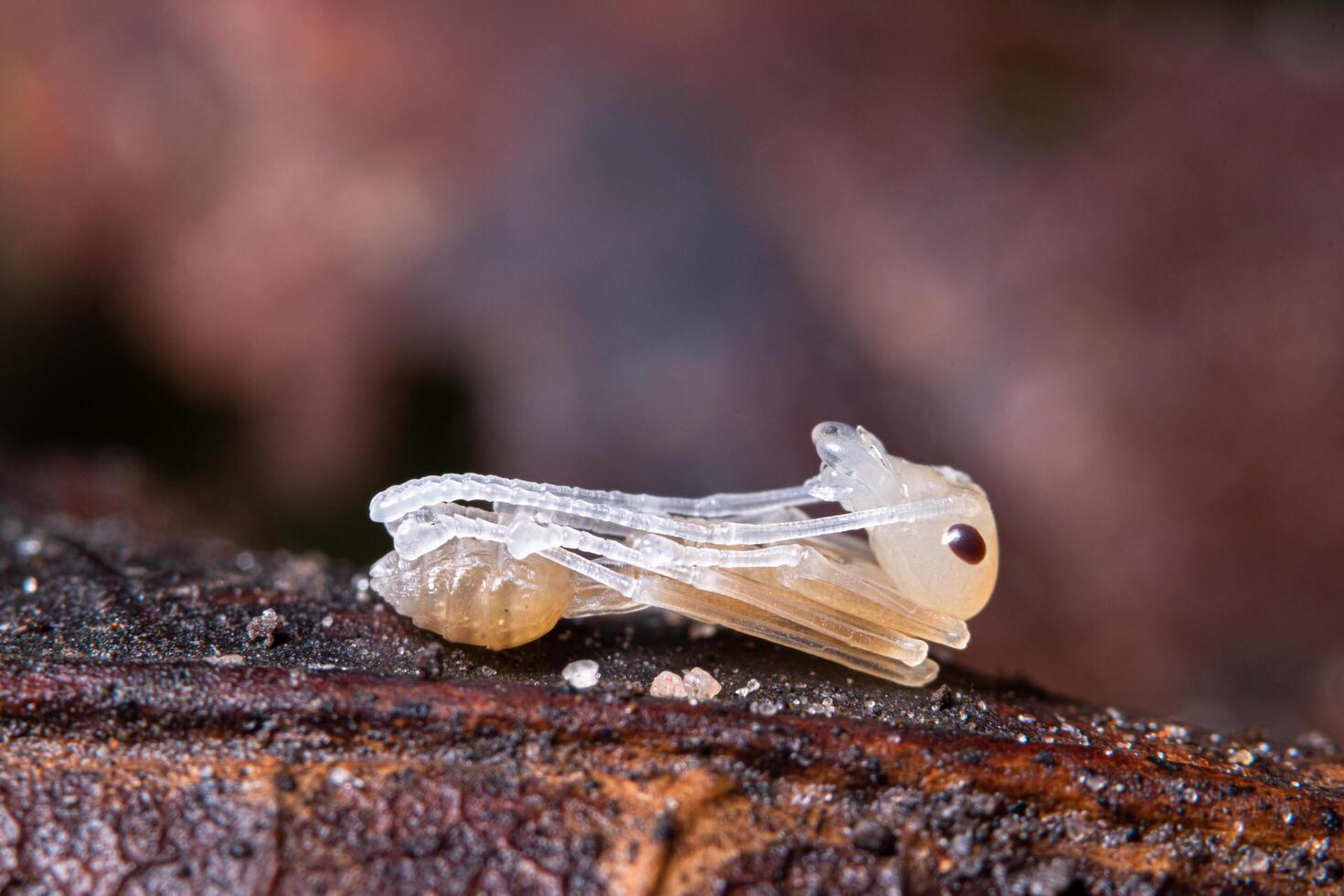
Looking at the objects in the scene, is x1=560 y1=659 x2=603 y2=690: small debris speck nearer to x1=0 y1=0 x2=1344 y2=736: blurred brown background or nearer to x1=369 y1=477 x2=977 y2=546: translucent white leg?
x1=369 y1=477 x2=977 y2=546: translucent white leg

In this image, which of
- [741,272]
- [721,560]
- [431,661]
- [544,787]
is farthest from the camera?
[741,272]

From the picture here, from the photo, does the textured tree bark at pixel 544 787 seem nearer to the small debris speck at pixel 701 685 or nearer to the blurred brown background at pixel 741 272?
the small debris speck at pixel 701 685

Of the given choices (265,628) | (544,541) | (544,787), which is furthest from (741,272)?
(544,787)

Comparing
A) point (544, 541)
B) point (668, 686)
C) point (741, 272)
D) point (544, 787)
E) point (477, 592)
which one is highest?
point (741, 272)

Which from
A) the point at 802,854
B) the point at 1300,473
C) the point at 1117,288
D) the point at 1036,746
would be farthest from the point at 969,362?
the point at 802,854

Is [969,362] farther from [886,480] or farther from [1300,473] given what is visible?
[886,480]

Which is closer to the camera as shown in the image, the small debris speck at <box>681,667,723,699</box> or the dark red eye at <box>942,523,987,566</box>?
the small debris speck at <box>681,667,723,699</box>

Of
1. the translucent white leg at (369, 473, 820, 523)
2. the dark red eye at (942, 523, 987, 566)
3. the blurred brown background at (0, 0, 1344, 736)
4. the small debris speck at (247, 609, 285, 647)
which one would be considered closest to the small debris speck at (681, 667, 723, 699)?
the translucent white leg at (369, 473, 820, 523)

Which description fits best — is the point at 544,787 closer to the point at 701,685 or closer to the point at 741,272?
the point at 701,685
